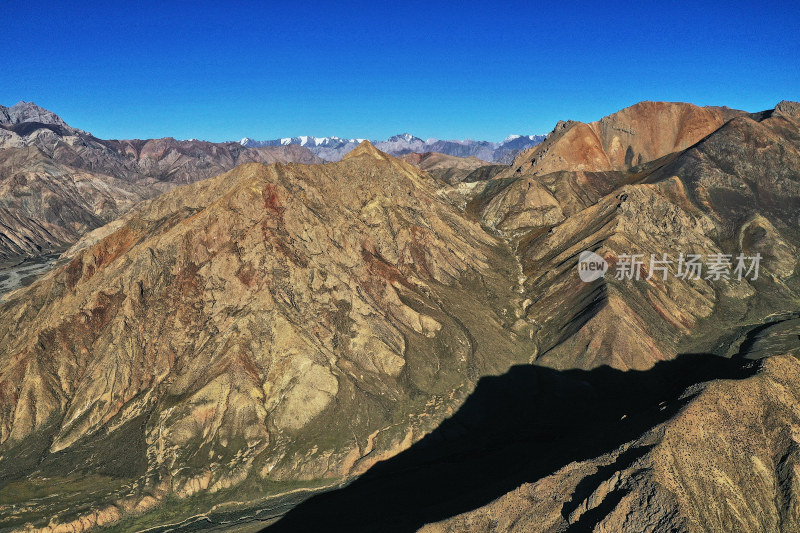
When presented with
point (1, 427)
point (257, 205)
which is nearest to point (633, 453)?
point (257, 205)

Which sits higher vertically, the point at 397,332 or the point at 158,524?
the point at 397,332

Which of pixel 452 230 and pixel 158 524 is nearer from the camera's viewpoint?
pixel 158 524

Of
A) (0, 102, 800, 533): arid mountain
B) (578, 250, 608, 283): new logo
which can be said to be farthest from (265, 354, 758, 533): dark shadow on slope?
(578, 250, 608, 283): new logo

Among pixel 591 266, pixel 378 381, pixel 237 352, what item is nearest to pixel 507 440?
pixel 378 381

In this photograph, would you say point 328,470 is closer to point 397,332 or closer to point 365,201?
point 397,332

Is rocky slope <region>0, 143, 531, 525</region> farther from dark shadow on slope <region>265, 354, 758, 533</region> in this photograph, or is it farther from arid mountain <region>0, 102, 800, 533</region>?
dark shadow on slope <region>265, 354, 758, 533</region>

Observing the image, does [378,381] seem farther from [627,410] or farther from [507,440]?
[627,410]

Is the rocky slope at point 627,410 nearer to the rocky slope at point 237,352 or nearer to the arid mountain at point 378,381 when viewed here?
the arid mountain at point 378,381
